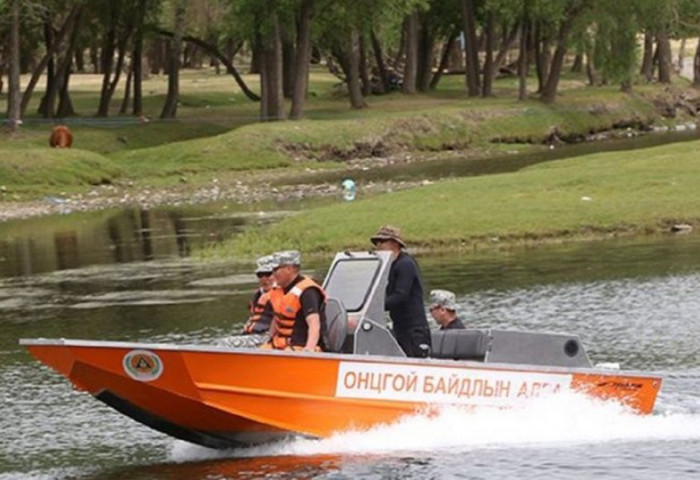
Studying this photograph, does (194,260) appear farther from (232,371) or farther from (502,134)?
(502,134)

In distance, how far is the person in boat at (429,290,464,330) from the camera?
20.6 m

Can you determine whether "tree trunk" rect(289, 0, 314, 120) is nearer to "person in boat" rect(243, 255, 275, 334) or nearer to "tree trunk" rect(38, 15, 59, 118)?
"tree trunk" rect(38, 15, 59, 118)

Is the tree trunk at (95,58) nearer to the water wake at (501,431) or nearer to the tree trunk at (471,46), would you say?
the tree trunk at (471,46)

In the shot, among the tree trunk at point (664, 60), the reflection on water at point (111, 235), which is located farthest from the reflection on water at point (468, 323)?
the tree trunk at point (664, 60)

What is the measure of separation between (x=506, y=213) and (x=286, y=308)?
897 inches

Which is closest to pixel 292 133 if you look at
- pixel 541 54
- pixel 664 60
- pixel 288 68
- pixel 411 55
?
pixel 411 55

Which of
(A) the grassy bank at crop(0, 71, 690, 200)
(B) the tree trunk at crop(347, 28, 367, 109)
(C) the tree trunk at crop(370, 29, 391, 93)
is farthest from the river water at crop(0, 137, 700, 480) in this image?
(C) the tree trunk at crop(370, 29, 391, 93)

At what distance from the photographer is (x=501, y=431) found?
63.9 feet

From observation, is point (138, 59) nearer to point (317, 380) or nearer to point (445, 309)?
point (445, 309)

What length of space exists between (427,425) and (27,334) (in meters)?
12.5

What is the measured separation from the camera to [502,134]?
78375 millimetres

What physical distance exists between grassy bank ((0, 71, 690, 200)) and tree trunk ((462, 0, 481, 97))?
114 cm

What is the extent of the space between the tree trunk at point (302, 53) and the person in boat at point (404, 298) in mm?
56077

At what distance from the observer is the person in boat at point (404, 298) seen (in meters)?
19.3
